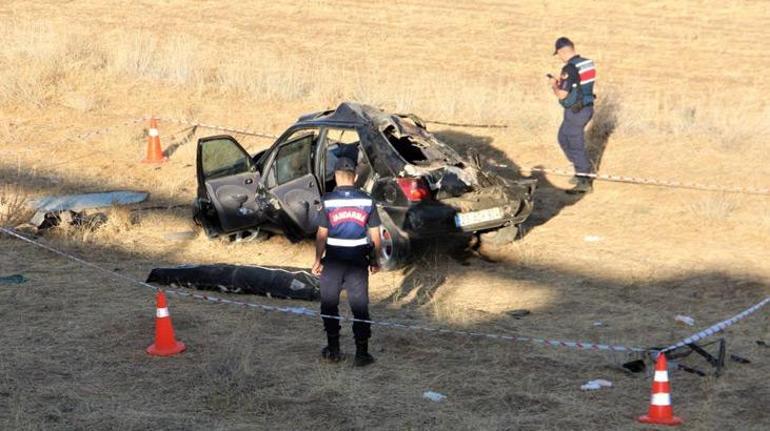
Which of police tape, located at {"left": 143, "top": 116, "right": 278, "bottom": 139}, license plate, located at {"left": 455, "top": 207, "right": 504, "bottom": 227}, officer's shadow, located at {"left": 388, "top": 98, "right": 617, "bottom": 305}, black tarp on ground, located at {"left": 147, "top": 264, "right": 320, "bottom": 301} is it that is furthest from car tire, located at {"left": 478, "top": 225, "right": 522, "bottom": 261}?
police tape, located at {"left": 143, "top": 116, "right": 278, "bottom": 139}

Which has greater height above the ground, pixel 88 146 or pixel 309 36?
pixel 309 36

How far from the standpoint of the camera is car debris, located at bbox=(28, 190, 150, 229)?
13.3 meters

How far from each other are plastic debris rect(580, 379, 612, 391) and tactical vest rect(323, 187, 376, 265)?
6.28ft

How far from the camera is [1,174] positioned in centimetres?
1638

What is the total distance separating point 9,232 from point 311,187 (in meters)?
3.32

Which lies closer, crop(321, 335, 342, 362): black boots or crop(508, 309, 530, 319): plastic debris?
crop(321, 335, 342, 362): black boots

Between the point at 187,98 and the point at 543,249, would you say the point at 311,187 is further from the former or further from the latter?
the point at 187,98

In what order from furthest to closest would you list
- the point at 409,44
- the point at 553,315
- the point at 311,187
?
the point at 409,44 < the point at 311,187 < the point at 553,315

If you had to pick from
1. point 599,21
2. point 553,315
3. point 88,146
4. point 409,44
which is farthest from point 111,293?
point 599,21

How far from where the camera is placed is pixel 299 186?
12.2 meters

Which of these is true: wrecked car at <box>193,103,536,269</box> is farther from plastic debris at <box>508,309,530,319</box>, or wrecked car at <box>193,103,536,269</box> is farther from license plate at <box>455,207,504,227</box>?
plastic debris at <box>508,309,530,319</box>

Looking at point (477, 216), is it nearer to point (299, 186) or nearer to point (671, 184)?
point (299, 186)

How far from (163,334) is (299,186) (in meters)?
3.32

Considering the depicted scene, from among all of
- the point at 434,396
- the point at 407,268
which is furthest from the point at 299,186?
the point at 434,396
